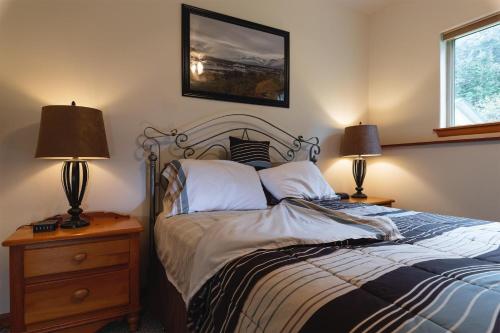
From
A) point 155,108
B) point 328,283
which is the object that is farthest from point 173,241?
point 155,108

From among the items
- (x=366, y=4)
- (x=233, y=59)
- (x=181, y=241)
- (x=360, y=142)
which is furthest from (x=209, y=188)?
(x=366, y=4)

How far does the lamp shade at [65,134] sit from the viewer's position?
4.63 feet

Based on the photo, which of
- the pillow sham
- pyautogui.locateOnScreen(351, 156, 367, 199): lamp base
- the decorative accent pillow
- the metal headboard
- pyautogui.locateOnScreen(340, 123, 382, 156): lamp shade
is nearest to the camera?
the pillow sham

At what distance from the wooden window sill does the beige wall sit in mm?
1454

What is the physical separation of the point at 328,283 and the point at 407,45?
2920mm

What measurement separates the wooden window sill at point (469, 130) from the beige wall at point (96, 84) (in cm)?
145

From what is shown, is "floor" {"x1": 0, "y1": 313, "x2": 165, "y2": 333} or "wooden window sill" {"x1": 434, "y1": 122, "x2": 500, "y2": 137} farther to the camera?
"wooden window sill" {"x1": 434, "y1": 122, "x2": 500, "y2": 137}

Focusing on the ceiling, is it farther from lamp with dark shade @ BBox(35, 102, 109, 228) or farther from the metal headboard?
lamp with dark shade @ BBox(35, 102, 109, 228)

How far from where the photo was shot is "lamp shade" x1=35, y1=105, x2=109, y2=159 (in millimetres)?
1410

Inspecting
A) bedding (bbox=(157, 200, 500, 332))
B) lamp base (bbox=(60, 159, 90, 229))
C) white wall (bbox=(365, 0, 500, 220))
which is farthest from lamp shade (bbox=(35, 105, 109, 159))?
white wall (bbox=(365, 0, 500, 220))

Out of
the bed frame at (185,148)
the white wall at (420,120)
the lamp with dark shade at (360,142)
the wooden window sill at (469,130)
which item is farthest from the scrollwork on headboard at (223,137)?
the wooden window sill at (469,130)

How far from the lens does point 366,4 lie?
2.97 metres

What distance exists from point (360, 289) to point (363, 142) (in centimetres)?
222

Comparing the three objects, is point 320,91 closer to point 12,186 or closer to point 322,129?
point 322,129
